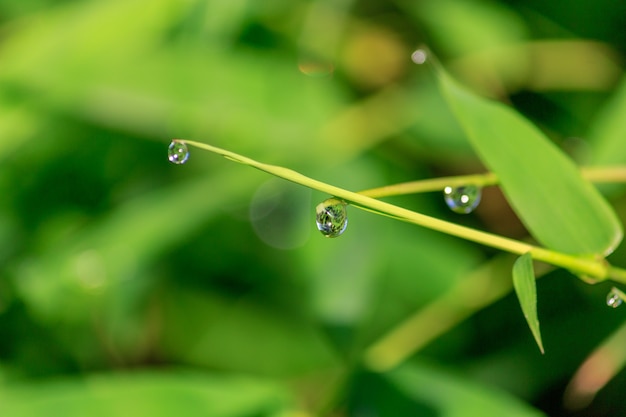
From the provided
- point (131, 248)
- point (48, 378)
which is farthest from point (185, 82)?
point (48, 378)

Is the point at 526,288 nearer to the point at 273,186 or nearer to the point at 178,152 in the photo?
the point at 178,152

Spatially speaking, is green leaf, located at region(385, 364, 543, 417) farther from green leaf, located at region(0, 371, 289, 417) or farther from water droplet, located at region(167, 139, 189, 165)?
water droplet, located at region(167, 139, 189, 165)

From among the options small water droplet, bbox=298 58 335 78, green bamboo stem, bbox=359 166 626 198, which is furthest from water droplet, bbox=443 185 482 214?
small water droplet, bbox=298 58 335 78

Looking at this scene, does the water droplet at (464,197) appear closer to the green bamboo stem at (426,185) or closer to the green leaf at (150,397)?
the green bamboo stem at (426,185)

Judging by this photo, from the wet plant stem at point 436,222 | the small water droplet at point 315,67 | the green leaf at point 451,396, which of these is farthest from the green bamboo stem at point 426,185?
the small water droplet at point 315,67

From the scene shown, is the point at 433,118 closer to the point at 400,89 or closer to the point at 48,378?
the point at 400,89

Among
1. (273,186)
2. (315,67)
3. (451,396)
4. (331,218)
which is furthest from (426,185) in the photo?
(315,67)
